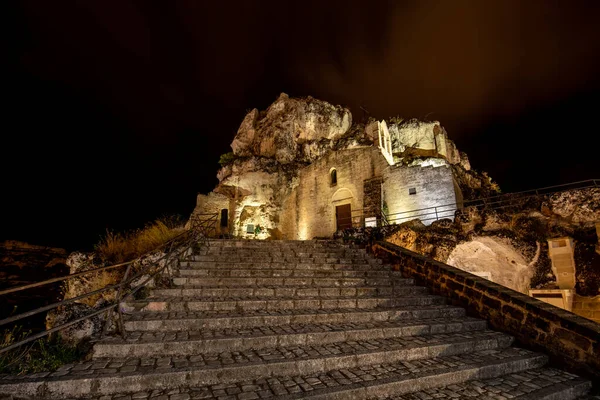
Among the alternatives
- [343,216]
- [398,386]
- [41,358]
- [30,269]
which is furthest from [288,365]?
[30,269]

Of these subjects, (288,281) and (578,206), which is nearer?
(288,281)

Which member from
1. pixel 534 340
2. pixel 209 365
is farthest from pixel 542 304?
pixel 209 365

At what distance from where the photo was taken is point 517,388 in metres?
3.23

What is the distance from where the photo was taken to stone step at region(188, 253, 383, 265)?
7.27m

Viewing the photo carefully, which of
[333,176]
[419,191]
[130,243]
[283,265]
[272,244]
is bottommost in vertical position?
[283,265]

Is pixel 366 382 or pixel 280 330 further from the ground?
pixel 280 330

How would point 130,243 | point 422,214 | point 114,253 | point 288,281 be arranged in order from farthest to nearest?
1. point 422,214
2. point 130,243
3. point 114,253
4. point 288,281

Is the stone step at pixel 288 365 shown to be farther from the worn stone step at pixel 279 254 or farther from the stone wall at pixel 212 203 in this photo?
the stone wall at pixel 212 203

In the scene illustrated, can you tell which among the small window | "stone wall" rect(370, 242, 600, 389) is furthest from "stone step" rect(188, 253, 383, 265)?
the small window

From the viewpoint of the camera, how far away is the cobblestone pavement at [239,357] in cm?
284

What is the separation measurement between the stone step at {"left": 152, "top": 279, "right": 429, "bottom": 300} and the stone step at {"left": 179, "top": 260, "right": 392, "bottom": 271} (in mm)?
1148

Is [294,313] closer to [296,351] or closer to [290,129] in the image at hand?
[296,351]

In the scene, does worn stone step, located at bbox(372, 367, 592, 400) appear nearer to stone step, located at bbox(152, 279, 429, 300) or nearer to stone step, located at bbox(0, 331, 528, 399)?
stone step, located at bbox(0, 331, 528, 399)

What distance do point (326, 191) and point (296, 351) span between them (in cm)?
1728
